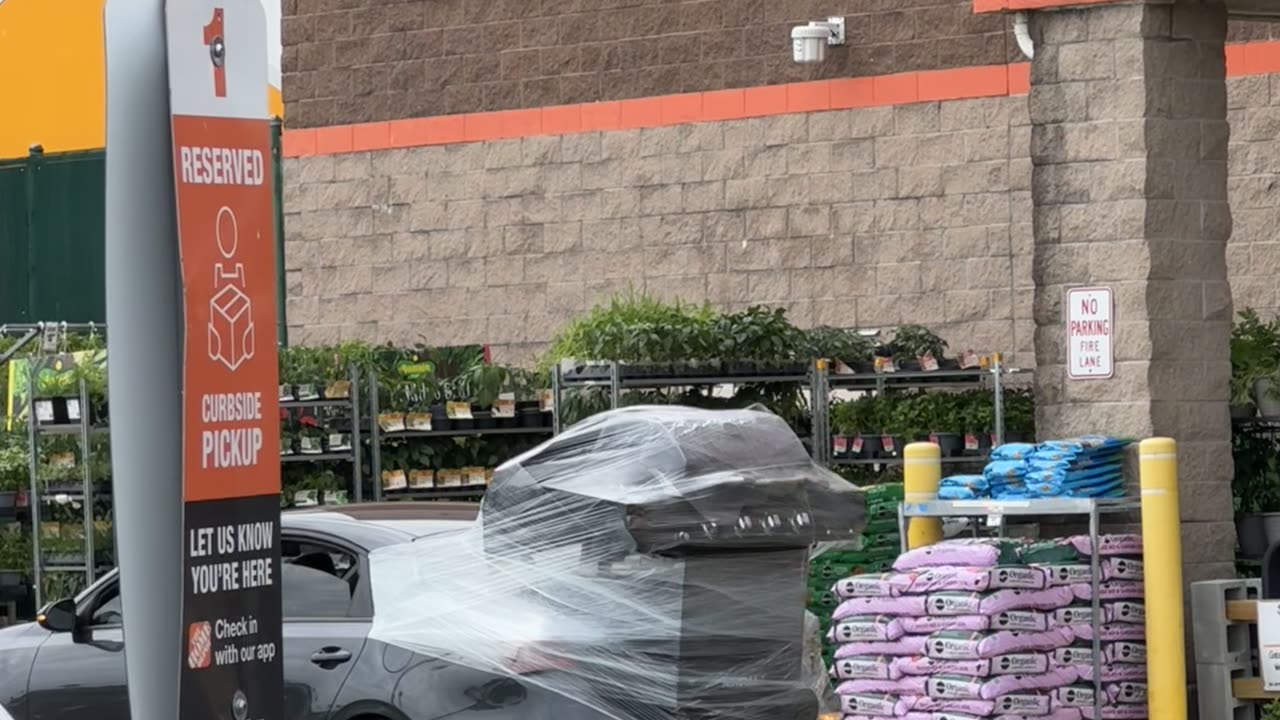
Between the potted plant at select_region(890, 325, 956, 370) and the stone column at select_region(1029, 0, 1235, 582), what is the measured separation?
16.9 ft

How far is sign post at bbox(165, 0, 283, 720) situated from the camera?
18.6ft

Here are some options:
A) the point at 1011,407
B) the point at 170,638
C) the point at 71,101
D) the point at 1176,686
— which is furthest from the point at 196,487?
the point at 71,101

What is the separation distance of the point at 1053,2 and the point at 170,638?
6.16 metres

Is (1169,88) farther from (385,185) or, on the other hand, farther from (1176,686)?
(385,185)

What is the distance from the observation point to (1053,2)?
1031cm

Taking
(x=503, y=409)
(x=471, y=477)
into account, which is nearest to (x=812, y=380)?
(x=503, y=409)

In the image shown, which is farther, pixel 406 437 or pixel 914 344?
pixel 914 344

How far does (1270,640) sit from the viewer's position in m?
9.88

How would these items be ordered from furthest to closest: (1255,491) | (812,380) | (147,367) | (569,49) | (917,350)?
(569,49), (917,350), (812,380), (1255,491), (147,367)

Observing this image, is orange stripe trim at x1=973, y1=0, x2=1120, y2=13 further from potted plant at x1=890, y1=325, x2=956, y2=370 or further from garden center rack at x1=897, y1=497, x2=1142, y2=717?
potted plant at x1=890, y1=325, x2=956, y2=370

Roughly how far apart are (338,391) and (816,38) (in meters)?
5.51

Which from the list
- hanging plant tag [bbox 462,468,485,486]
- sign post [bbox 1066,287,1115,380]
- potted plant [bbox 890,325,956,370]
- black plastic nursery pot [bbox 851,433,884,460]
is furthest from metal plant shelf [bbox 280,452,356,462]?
sign post [bbox 1066,287,1115,380]

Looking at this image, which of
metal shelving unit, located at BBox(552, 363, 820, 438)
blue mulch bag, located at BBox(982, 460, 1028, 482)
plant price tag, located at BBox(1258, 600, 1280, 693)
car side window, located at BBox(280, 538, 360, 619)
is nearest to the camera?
car side window, located at BBox(280, 538, 360, 619)

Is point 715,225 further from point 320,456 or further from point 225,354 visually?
point 225,354
